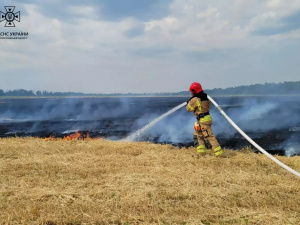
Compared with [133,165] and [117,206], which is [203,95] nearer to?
[133,165]

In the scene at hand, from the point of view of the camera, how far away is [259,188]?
6.20 meters

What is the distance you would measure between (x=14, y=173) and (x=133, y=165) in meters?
3.41

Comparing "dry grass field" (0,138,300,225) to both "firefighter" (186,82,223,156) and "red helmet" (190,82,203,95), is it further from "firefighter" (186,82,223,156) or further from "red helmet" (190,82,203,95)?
"red helmet" (190,82,203,95)

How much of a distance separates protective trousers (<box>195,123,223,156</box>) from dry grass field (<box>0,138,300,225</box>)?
30 centimetres

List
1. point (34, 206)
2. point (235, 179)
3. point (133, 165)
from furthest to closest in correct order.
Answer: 1. point (133, 165)
2. point (235, 179)
3. point (34, 206)

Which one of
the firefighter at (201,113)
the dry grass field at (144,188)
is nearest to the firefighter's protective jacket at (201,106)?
the firefighter at (201,113)

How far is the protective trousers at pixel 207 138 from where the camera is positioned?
30.0 feet

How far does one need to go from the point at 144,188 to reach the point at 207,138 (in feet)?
12.8

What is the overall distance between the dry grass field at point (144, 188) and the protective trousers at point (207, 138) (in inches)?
11.7

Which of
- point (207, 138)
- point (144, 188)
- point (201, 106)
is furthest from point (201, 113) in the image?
point (144, 188)

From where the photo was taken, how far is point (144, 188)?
A: 6223mm

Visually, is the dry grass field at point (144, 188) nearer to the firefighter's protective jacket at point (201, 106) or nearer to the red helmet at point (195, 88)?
the firefighter's protective jacket at point (201, 106)

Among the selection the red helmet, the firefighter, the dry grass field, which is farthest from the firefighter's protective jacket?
the dry grass field

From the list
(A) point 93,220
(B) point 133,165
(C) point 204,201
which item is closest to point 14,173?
(B) point 133,165
